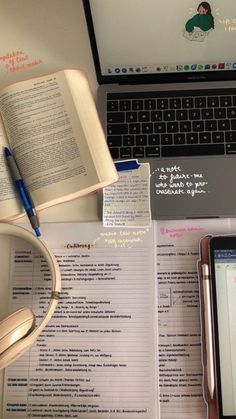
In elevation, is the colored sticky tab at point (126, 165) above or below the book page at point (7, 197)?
above

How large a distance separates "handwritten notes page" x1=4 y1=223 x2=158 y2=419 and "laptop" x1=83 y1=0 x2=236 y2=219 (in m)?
0.10

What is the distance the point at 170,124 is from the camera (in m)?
0.78

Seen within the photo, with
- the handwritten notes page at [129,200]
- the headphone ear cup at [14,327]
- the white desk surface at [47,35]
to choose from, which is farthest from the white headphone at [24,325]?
the white desk surface at [47,35]

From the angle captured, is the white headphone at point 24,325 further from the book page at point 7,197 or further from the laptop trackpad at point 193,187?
the laptop trackpad at point 193,187

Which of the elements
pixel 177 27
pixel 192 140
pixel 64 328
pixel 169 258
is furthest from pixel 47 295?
pixel 177 27

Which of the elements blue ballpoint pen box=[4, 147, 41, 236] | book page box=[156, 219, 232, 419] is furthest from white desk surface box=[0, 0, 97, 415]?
book page box=[156, 219, 232, 419]

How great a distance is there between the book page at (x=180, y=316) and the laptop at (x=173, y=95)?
0.03m

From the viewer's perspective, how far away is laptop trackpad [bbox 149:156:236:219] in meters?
0.73

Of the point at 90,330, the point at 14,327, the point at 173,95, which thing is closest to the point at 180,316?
the point at 90,330

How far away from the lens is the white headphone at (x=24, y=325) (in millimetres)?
595

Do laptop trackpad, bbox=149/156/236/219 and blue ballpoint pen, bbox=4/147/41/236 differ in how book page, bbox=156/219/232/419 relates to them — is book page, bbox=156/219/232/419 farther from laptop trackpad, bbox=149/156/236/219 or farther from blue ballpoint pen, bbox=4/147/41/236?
blue ballpoint pen, bbox=4/147/41/236

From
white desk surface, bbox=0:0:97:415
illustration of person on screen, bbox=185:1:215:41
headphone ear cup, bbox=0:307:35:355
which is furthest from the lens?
white desk surface, bbox=0:0:97:415

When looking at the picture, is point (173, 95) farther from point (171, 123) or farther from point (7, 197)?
point (7, 197)

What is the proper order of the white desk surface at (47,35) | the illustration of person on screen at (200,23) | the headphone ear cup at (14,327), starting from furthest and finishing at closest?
the white desk surface at (47,35) → the illustration of person on screen at (200,23) → the headphone ear cup at (14,327)
